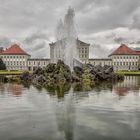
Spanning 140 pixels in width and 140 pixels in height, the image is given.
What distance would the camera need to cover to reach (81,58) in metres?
117

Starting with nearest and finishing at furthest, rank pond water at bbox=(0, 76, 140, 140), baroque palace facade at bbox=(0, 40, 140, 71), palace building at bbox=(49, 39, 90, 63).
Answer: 1. pond water at bbox=(0, 76, 140, 140)
2. baroque palace facade at bbox=(0, 40, 140, 71)
3. palace building at bbox=(49, 39, 90, 63)

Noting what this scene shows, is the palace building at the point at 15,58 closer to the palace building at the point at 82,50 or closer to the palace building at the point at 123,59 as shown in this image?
the palace building at the point at 82,50

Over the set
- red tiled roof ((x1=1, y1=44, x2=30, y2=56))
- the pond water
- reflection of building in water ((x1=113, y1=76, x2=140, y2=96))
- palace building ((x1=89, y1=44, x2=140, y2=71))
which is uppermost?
red tiled roof ((x1=1, y1=44, x2=30, y2=56))

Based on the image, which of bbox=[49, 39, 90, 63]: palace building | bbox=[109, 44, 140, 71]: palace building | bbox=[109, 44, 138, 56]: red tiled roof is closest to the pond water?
bbox=[49, 39, 90, 63]: palace building

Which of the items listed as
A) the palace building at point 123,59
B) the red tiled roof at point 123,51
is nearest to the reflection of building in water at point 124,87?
the palace building at point 123,59

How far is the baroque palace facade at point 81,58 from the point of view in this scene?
116562 millimetres

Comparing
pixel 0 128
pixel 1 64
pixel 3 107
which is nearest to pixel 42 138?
pixel 0 128

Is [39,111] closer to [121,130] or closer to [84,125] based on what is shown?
[84,125]

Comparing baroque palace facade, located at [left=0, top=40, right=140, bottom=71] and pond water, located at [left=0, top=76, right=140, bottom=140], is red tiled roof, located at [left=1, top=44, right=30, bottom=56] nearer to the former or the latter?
baroque palace facade, located at [left=0, top=40, right=140, bottom=71]

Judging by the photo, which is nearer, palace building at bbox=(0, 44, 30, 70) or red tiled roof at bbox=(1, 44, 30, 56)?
palace building at bbox=(0, 44, 30, 70)

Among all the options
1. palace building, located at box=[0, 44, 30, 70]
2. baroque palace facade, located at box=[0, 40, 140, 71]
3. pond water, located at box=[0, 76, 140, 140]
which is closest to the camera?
pond water, located at box=[0, 76, 140, 140]

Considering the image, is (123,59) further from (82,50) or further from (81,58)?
(81,58)

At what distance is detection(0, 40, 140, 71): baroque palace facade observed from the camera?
117 metres

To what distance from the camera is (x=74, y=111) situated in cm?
1253
